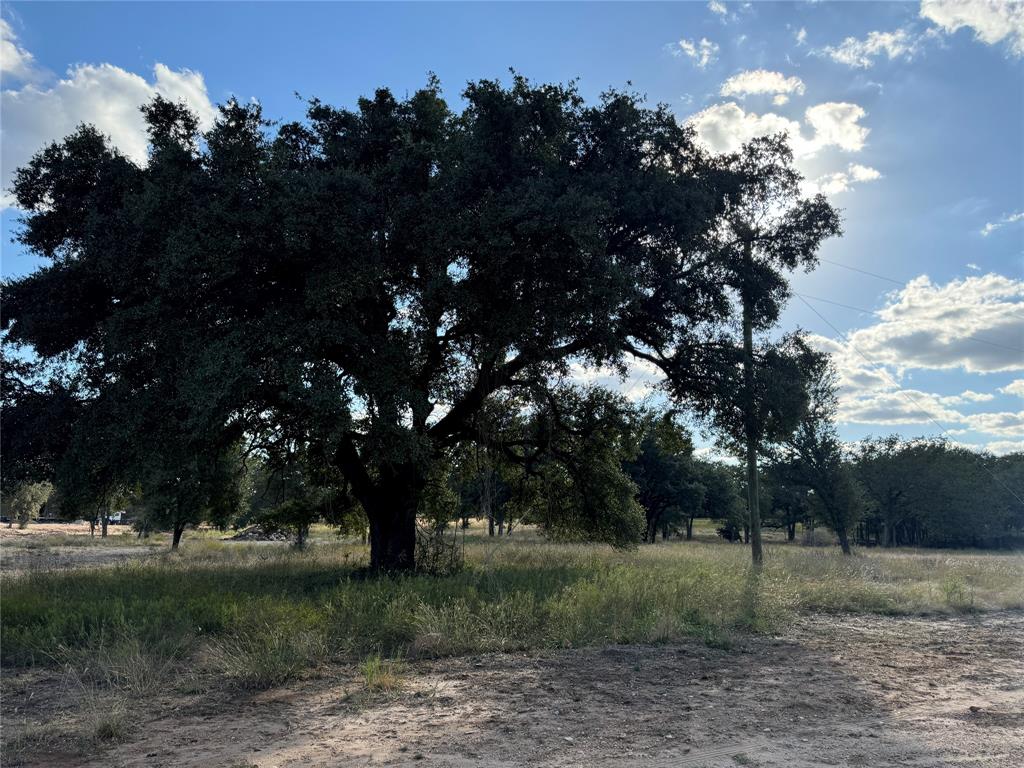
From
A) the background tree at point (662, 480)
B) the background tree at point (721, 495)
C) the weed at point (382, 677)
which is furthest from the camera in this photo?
the background tree at point (721, 495)

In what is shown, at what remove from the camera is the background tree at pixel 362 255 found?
1178cm

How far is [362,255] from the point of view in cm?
1236

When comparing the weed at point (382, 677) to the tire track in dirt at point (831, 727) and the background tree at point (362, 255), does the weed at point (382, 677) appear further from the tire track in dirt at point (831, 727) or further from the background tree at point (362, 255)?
the background tree at point (362, 255)

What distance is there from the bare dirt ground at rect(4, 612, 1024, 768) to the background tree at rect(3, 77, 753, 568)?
19.0 ft

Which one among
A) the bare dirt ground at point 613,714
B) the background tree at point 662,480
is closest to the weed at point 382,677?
the bare dirt ground at point 613,714

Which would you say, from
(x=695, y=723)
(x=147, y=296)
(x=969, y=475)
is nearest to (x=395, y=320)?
(x=147, y=296)

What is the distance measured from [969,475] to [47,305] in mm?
67880

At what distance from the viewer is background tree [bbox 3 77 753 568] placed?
1178 centimetres

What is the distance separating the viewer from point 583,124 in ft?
A: 47.5

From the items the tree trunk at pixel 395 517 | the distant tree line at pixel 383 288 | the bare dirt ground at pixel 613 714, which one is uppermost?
the distant tree line at pixel 383 288

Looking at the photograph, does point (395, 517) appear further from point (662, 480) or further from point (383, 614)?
point (662, 480)

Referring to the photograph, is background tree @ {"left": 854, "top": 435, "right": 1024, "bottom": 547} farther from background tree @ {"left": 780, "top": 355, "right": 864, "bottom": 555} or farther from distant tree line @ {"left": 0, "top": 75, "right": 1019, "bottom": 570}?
distant tree line @ {"left": 0, "top": 75, "right": 1019, "bottom": 570}

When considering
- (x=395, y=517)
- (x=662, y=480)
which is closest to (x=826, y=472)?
(x=662, y=480)

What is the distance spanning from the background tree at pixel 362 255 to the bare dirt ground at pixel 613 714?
5.81m
